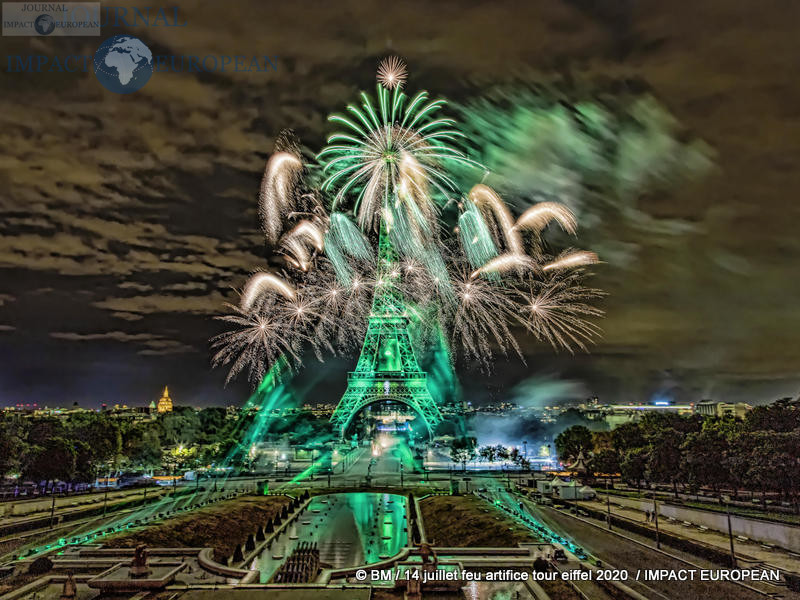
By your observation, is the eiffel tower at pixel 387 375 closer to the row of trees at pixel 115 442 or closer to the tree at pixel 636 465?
the row of trees at pixel 115 442

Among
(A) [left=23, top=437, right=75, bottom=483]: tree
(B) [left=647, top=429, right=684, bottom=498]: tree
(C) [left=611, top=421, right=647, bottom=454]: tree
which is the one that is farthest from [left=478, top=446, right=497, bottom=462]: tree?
(A) [left=23, top=437, right=75, bottom=483]: tree

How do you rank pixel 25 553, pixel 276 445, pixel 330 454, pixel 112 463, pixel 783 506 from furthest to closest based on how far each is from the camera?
pixel 276 445
pixel 330 454
pixel 112 463
pixel 783 506
pixel 25 553

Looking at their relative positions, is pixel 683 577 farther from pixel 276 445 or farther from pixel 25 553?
pixel 276 445

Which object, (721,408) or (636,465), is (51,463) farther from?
(721,408)

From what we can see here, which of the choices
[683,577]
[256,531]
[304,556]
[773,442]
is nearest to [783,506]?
[773,442]

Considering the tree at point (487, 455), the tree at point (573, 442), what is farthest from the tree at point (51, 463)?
the tree at point (573, 442)

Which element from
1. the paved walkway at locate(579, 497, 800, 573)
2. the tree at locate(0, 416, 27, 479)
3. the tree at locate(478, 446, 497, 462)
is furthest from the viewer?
the tree at locate(478, 446, 497, 462)

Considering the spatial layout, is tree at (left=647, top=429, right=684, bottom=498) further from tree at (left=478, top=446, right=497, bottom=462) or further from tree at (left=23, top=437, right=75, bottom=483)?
tree at (left=23, top=437, right=75, bottom=483)
